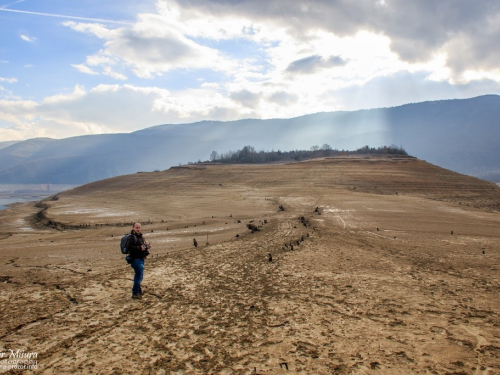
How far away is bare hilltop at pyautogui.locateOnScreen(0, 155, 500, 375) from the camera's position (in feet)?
16.1

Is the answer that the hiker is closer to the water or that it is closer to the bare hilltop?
the bare hilltop

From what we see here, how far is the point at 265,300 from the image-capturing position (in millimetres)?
7172

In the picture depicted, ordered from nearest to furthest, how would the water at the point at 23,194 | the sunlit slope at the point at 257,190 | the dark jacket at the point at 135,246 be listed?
the dark jacket at the point at 135,246
the sunlit slope at the point at 257,190
the water at the point at 23,194

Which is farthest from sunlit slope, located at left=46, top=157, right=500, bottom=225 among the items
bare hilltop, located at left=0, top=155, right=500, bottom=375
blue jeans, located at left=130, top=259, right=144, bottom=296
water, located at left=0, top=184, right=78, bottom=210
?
water, located at left=0, top=184, right=78, bottom=210

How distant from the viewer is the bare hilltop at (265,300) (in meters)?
4.91

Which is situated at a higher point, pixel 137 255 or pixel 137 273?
pixel 137 255

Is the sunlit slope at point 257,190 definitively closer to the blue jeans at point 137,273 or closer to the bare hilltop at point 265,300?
the bare hilltop at point 265,300

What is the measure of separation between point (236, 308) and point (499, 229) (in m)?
16.3

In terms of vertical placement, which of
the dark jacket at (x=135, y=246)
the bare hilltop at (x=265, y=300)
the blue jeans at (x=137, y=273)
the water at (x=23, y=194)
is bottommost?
the water at (x=23, y=194)

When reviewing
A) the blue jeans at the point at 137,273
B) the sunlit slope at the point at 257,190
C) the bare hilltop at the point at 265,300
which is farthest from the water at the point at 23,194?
the blue jeans at the point at 137,273

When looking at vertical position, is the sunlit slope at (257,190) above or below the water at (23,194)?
above

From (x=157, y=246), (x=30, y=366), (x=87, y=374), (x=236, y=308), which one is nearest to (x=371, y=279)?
(x=236, y=308)

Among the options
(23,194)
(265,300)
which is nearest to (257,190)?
(265,300)

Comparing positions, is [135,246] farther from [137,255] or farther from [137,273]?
[137,273]
